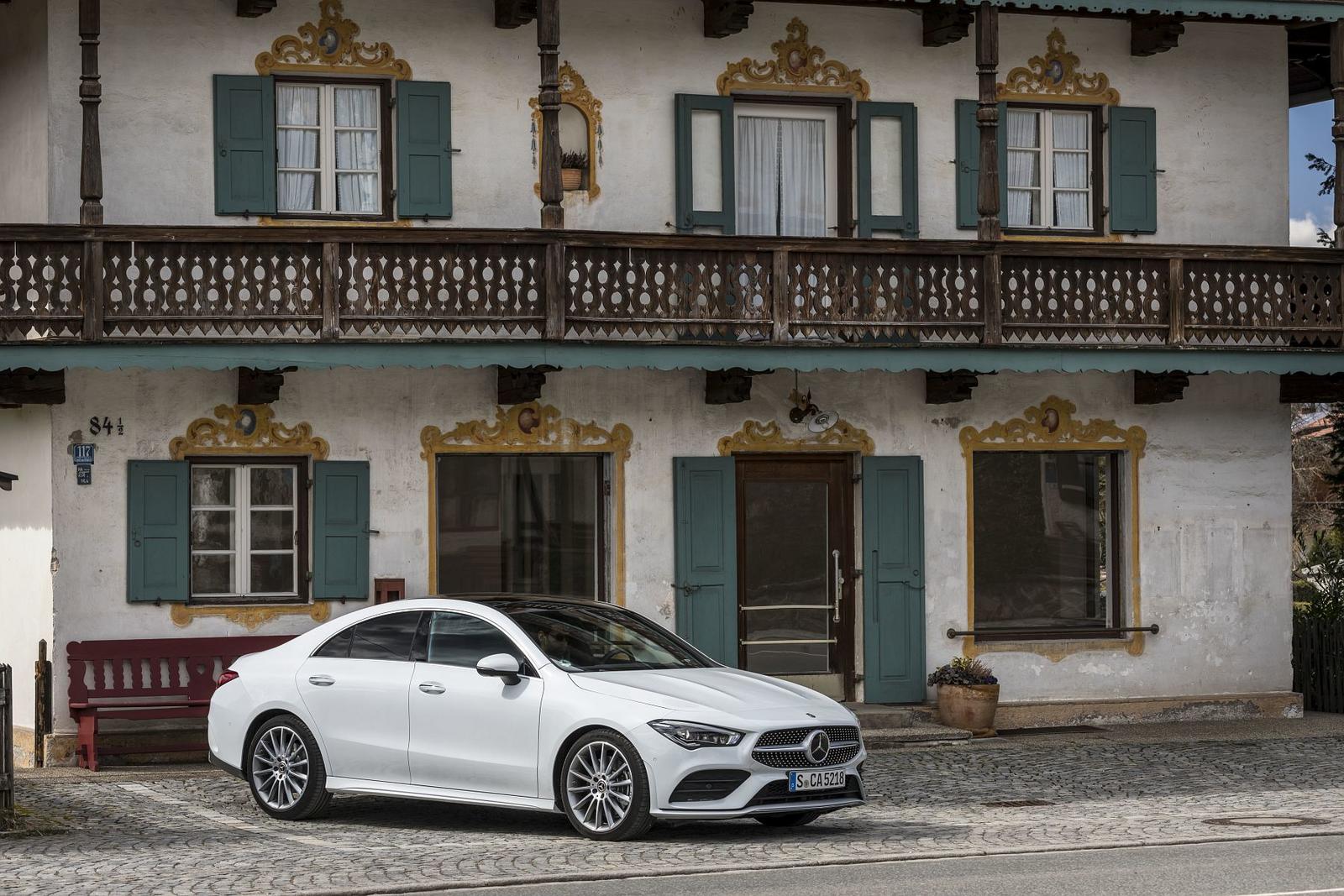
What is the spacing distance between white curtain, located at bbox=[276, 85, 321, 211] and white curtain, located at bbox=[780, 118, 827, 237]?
14.9 ft

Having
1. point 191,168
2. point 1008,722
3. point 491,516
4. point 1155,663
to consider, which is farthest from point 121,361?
point 1155,663

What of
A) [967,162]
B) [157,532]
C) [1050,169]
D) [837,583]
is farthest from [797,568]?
[157,532]

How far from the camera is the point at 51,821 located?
13.8 metres

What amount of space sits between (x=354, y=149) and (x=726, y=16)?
3.72 metres

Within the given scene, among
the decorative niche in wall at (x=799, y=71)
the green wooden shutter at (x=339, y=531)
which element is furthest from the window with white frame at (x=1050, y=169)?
the green wooden shutter at (x=339, y=531)

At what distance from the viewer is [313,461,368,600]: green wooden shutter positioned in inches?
728

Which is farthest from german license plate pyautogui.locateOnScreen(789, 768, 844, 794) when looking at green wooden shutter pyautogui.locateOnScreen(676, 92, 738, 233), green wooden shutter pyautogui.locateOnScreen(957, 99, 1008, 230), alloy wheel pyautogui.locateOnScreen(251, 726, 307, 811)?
green wooden shutter pyautogui.locateOnScreen(957, 99, 1008, 230)

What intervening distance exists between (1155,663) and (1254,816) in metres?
6.63

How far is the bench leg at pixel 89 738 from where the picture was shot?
16938 mm

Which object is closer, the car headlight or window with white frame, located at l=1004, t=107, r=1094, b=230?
the car headlight

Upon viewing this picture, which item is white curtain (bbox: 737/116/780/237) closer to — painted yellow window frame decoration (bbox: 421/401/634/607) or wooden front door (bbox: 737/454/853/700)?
wooden front door (bbox: 737/454/853/700)

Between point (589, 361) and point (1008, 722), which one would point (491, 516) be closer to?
point (589, 361)

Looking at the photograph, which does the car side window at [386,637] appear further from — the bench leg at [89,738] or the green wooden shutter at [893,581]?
the green wooden shutter at [893,581]

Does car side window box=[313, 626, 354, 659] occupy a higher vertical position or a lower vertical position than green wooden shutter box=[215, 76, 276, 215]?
lower
